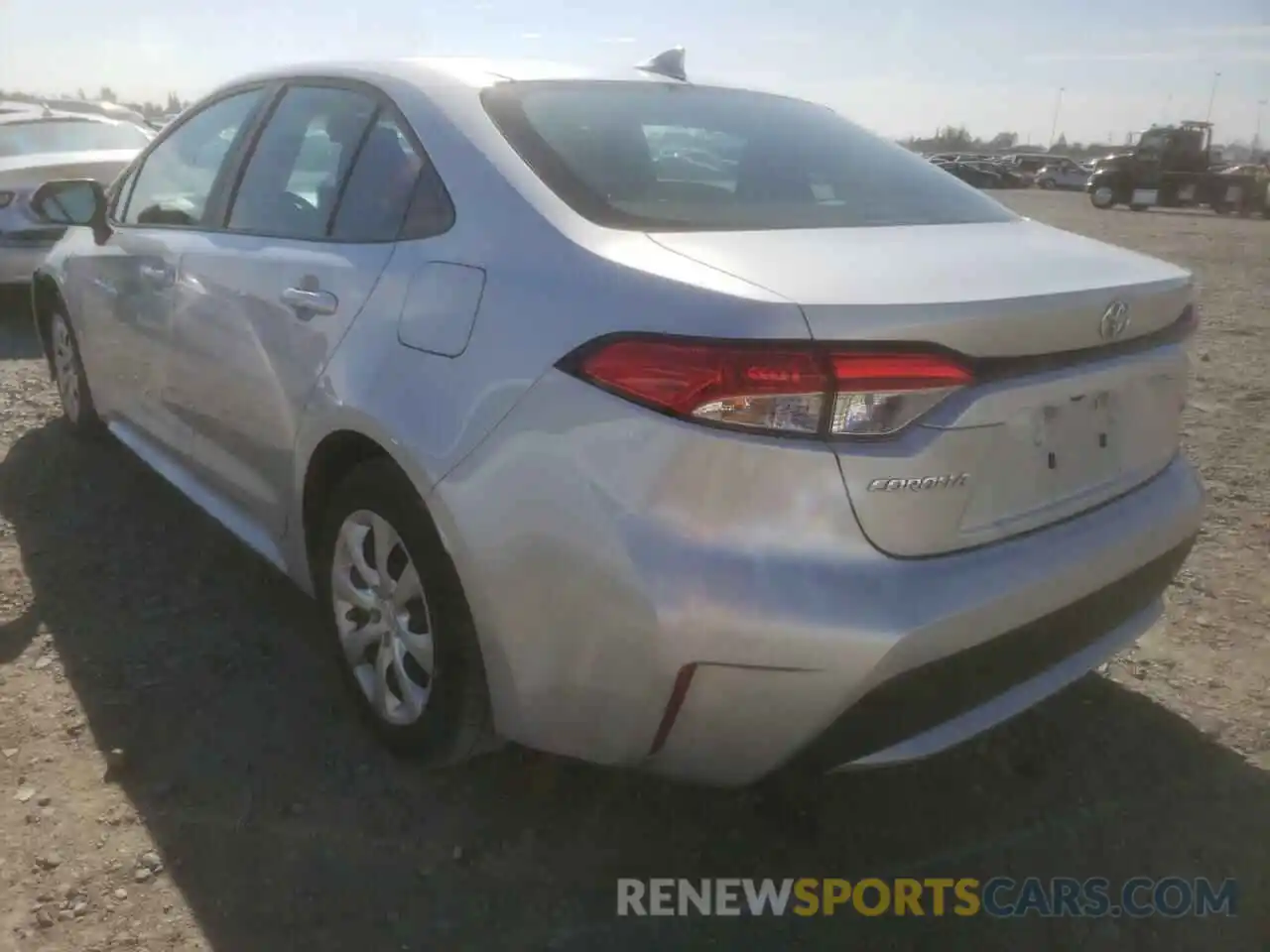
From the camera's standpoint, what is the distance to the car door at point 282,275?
7.95 feet

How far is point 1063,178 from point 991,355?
Answer: 49699 millimetres

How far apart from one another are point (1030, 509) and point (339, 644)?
1.64 meters

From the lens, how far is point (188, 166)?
11.4 feet

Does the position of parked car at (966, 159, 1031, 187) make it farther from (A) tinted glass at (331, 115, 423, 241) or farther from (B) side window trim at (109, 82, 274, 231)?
(A) tinted glass at (331, 115, 423, 241)

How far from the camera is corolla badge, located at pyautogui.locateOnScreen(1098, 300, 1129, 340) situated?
199 cm

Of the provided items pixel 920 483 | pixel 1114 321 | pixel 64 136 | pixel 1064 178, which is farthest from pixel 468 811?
pixel 1064 178

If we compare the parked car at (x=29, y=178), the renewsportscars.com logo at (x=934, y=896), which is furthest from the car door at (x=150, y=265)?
the parked car at (x=29, y=178)

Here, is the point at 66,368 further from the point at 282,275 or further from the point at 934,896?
the point at 934,896

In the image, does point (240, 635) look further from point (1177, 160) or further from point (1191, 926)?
point (1177, 160)

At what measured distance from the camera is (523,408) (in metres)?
1.88

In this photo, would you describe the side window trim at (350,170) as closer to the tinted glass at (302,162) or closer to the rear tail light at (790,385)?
the tinted glass at (302,162)

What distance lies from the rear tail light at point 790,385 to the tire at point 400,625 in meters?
0.66

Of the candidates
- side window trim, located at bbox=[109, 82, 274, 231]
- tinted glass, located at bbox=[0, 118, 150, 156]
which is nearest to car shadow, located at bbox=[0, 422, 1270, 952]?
side window trim, located at bbox=[109, 82, 274, 231]

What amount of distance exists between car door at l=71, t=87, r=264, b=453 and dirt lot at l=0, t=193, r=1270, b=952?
0.73 m
